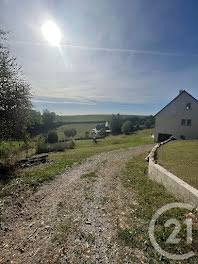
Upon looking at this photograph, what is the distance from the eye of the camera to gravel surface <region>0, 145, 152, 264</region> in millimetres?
2721

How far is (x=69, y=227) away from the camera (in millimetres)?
3551

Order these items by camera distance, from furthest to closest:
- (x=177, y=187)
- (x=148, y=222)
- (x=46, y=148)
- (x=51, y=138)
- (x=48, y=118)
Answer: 1. (x=48, y=118)
2. (x=51, y=138)
3. (x=46, y=148)
4. (x=177, y=187)
5. (x=148, y=222)

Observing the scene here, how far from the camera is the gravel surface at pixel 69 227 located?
272cm

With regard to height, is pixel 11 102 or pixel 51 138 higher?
pixel 11 102

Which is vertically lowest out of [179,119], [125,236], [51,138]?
[51,138]

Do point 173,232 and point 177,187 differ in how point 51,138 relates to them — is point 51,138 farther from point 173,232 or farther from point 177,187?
point 173,232

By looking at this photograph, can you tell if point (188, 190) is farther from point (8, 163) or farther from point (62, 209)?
point (8, 163)

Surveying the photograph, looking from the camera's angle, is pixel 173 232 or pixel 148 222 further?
pixel 148 222

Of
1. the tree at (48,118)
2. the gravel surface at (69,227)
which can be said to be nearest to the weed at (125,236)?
the gravel surface at (69,227)

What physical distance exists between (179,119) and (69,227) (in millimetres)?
24526

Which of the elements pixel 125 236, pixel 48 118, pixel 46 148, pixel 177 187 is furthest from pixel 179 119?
pixel 48 118

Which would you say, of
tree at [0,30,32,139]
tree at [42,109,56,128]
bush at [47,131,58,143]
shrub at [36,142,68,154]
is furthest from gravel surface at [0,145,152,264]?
tree at [42,109,56,128]

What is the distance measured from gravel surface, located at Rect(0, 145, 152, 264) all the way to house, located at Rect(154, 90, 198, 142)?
829 inches

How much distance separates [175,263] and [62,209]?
3.51m
